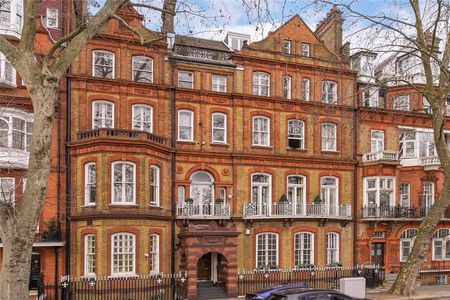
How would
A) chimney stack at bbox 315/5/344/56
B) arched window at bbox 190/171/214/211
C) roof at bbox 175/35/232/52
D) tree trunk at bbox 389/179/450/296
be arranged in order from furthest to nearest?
chimney stack at bbox 315/5/344/56
roof at bbox 175/35/232/52
arched window at bbox 190/171/214/211
tree trunk at bbox 389/179/450/296

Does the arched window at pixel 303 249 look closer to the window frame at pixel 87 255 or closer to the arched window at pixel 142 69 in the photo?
the window frame at pixel 87 255

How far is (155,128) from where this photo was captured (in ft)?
86.7

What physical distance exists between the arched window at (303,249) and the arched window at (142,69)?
40.7ft

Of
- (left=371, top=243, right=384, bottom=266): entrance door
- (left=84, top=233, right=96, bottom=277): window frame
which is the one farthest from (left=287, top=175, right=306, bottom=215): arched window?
(left=84, top=233, right=96, bottom=277): window frame

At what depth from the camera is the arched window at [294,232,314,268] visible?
94.8ft

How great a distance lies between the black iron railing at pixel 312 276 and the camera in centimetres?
2666

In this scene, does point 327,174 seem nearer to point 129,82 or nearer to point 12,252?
point 129,82

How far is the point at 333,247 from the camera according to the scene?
30031mm

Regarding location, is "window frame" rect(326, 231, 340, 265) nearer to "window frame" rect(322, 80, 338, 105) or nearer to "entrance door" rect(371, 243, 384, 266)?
"entrance door" rect(371, 243, 384, 266)

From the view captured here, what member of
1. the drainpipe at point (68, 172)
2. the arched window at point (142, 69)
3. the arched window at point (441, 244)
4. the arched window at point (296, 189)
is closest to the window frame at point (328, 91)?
the arched window at point (296, 189)

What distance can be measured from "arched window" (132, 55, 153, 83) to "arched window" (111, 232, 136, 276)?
8394 mm

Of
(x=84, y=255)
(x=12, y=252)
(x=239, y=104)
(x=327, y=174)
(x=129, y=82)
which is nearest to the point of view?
(x=12, y=252)

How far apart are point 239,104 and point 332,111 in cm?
599

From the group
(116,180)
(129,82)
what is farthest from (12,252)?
(129,82)
